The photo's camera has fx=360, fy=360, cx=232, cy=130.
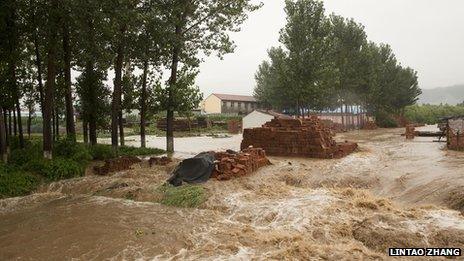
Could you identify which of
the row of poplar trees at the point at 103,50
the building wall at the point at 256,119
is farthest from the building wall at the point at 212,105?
the row of poplar trees at the point at 103,50

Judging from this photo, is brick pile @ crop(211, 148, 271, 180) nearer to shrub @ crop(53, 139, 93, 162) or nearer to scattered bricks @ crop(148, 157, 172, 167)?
scattered bricks @ crop(148, 157, 172, 167)

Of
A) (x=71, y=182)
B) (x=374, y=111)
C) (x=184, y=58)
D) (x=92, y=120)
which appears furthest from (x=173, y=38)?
(x=374, y=111)

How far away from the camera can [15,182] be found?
13594mm

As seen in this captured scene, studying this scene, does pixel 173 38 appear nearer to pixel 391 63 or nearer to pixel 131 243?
pixel 131 243

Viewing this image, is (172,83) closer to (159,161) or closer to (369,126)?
(159,161)

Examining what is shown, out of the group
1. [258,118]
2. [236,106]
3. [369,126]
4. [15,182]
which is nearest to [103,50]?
[15,182]

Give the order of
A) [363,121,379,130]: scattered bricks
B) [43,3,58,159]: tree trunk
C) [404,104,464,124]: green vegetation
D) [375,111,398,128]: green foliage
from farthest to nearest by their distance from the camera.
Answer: [404,104,464,124]: green vegetation → [375,111,398,128]: green foliage → [363,121,379,130]: scattered bricks → [43,3,58,159]: tree trunk

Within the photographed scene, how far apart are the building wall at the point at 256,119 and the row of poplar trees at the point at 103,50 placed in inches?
829

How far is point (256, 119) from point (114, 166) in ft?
93.6

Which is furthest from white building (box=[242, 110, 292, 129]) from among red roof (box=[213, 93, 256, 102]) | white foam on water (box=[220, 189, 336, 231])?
red roof (box=[213, 93, 256, 102])

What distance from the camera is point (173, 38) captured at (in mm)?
19438

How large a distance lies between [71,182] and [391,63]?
54.3 meters

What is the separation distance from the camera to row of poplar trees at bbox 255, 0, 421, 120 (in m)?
33.3

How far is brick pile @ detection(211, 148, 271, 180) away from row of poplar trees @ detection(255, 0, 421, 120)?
1897cm
